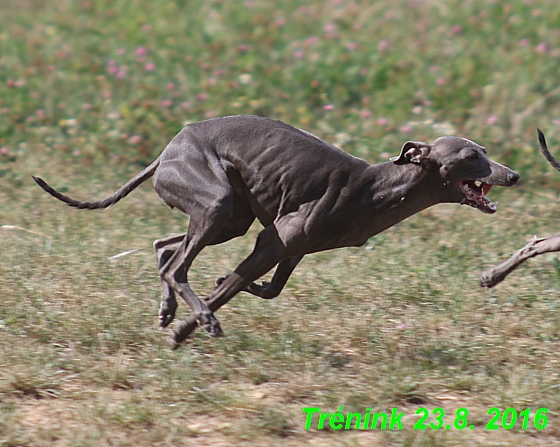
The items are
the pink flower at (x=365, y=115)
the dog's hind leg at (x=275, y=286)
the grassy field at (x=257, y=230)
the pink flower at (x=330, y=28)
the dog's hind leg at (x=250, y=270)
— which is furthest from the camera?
the pink flower at (x=330, y=28)

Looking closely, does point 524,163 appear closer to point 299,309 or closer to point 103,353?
point 299,309

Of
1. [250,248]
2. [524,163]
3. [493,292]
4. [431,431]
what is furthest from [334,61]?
[431,431]

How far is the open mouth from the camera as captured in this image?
4675 mm

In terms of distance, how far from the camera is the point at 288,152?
5.02 m

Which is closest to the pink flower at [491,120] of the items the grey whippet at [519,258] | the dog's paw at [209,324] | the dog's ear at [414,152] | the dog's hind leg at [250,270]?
the grey whippet at [519,258]

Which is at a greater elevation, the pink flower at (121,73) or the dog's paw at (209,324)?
the pink flower at (121,73)

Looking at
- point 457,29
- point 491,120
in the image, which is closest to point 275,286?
point 491,120

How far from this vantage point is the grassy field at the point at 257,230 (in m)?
4.41

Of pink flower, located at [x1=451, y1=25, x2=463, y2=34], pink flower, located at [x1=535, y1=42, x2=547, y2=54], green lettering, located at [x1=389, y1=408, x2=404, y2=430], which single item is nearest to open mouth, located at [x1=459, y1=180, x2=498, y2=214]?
green lettering, located at [x1=389, y1=408, x2=404, y2=430]

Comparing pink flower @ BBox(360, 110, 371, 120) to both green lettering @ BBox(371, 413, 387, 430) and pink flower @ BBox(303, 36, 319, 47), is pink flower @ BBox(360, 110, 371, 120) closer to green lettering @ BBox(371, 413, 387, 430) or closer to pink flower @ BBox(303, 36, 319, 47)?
pink flower @ BBox(303, 36, 319, 47)

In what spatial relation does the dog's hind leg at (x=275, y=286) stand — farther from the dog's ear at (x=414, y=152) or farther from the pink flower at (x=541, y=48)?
the pink flower at (x=541, y=48)

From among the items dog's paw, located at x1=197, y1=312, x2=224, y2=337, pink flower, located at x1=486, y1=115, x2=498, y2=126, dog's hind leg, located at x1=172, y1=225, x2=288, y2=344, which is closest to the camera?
dog's paw, located at x1=197, y1=312, x2=224, y2=337

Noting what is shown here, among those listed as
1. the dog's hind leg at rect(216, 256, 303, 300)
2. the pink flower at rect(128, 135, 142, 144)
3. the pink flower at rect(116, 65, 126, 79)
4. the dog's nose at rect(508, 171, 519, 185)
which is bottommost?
the dog's hind leg at rect(216, 256, 303, 300)

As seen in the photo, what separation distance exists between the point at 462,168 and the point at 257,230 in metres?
3.32
